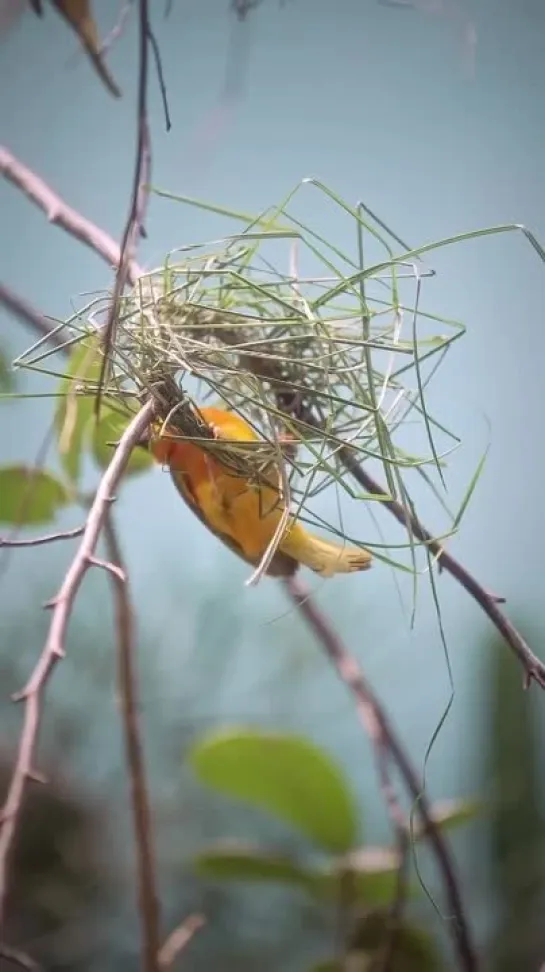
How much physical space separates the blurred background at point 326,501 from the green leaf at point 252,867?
0.08 metres

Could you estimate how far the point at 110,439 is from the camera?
1.37 feet

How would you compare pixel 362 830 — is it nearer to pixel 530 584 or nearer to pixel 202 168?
pixel 530 584

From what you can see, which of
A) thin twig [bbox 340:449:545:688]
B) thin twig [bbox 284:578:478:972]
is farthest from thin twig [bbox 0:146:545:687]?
thin twig [bbox 284:578:478:972]

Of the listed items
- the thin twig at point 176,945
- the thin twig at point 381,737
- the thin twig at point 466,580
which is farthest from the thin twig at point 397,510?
the thin twig at point 176,945

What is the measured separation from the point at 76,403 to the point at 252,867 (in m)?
0.30

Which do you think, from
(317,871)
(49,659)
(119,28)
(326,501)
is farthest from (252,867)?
(119,28)

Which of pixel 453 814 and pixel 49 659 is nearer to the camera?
pixel 49 659

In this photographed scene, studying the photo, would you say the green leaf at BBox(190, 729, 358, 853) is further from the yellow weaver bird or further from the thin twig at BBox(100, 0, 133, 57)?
the thin twig at BBox(100, 0, 133, 57)

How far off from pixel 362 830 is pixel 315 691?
10cm

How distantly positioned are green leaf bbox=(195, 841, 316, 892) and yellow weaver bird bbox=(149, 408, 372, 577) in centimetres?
25

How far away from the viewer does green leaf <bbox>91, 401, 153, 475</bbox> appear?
0.38 meters

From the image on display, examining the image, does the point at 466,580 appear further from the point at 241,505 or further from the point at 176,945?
the point at 176,945

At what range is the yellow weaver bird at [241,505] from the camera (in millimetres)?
312

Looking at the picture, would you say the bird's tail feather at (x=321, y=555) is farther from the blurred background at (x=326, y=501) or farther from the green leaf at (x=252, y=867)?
the green leaf at (x=252, y=867)
